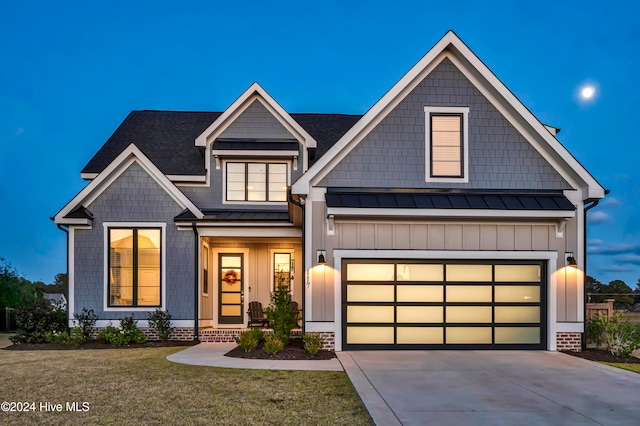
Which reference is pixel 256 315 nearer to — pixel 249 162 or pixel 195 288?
pixel 195 288

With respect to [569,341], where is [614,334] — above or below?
above

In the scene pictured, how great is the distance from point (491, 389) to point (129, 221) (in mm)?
10521

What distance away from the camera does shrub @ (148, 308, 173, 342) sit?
14070mm

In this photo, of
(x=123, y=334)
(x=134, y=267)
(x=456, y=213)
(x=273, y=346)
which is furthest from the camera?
(x=134, y=267)

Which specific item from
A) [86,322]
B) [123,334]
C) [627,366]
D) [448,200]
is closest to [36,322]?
[86,322]

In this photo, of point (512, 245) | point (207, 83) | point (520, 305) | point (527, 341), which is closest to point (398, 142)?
point (512, 245)

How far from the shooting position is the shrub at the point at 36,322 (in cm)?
1378

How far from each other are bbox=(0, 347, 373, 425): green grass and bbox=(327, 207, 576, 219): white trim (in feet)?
12.4

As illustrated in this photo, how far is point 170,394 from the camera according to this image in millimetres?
7531

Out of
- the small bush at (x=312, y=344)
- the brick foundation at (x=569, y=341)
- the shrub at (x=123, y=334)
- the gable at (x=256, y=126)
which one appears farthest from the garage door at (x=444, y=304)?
the gable at (x=256, y=126)

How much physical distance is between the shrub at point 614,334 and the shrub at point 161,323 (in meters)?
10.5

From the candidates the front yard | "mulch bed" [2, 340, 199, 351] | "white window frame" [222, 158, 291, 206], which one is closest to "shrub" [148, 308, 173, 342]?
"mulch bed" [2, 340, 199, 351]

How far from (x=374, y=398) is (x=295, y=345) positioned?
5300 millimetres

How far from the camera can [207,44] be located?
177 metres
